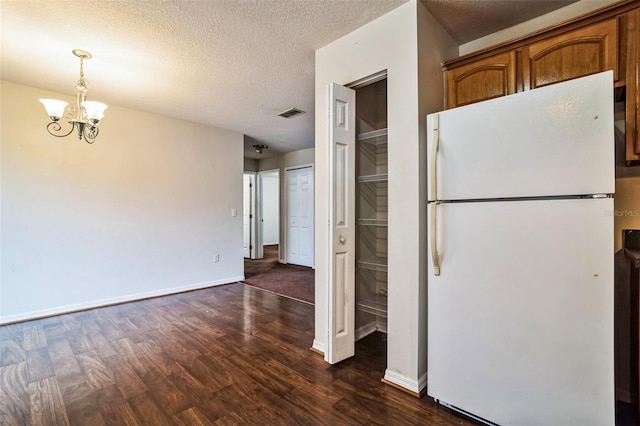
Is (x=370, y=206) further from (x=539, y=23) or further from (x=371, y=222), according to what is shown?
(x=539, y=23)

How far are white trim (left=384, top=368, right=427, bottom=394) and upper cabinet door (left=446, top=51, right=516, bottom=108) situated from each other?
187 cm

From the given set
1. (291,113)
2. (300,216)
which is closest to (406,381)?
(291,113)

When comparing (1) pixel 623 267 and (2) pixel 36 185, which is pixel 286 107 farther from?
(1) pixel 623 267

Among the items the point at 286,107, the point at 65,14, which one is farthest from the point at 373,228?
the point at 65,14

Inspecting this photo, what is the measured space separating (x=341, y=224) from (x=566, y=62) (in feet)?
5.36

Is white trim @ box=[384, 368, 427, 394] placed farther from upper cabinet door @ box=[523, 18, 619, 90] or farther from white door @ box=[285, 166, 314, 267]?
white door @ box=[285, 166, 314, 267]

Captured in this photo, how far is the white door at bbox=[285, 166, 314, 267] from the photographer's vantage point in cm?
625

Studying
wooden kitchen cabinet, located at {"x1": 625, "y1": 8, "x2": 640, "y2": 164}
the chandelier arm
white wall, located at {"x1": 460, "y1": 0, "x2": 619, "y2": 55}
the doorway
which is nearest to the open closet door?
white wall, located at {"x1": 460, "y1": 0, "x2": 619, "y2": 55}

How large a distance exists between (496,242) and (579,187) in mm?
415

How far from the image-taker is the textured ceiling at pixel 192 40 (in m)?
1.93

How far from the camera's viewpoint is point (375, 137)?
7.78ft

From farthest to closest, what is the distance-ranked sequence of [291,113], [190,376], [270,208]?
1. [270,208]
2. [291,113]
3. [190,376]

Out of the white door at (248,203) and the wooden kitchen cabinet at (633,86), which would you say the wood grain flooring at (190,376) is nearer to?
the wooden kitchen cabinet at (633,86)

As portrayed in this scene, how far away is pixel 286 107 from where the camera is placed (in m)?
3.80
